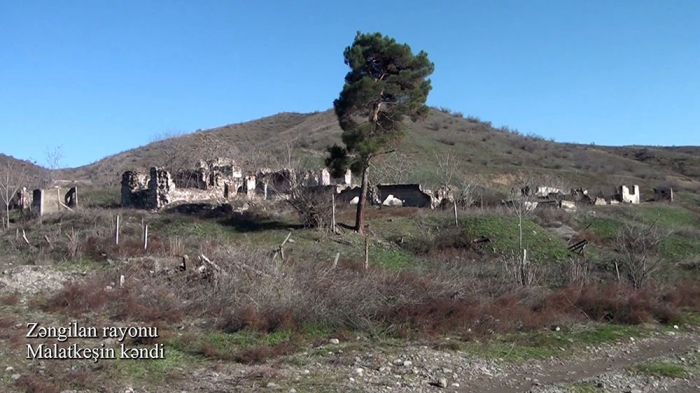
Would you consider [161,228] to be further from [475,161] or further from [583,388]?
[475,161]

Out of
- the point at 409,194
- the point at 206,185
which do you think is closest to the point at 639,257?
the point at 409,194

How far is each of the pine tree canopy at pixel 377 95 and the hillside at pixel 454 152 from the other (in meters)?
22.9

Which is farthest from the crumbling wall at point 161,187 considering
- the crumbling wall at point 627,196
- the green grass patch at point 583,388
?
the crumbling wall at point 627,196

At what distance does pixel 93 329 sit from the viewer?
444 inches

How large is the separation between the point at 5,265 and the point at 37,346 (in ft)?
32.7

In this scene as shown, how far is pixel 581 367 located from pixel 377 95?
60.4ft

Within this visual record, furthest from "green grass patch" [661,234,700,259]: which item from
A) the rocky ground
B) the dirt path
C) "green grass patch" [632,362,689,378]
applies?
"green grass patch" [632,362,689,378]

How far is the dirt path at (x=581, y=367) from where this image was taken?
9.45 meters

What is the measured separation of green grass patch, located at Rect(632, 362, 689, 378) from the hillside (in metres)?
40.9

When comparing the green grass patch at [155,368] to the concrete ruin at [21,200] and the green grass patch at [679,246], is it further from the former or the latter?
the concrete ruin at [21,200]

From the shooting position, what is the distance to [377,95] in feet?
91.0

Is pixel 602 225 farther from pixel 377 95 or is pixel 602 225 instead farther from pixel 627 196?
pixel 627 196

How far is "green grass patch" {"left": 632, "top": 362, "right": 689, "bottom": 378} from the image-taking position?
10.6 metres

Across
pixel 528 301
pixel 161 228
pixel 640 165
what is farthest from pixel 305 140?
pixel 528 301
